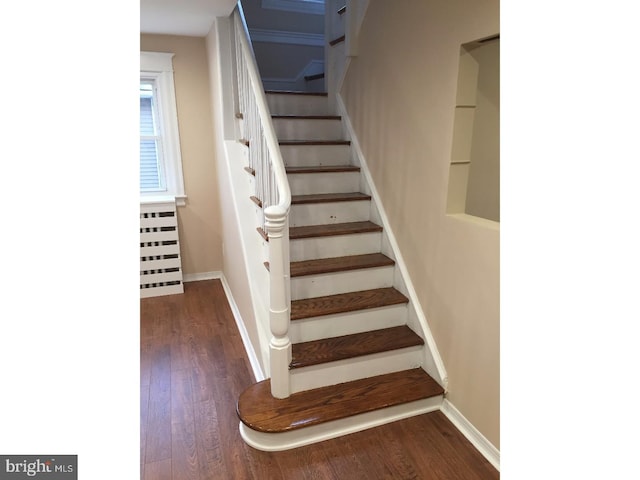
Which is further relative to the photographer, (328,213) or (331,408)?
(328,213)

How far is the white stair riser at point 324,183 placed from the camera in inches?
121

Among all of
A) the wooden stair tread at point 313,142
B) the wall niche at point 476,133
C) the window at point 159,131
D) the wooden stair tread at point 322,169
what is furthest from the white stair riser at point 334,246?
the window at point 159,131

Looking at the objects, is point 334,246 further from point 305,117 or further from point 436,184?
point 305,117

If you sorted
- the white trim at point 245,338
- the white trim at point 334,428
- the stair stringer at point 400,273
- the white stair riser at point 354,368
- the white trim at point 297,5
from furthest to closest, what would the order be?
the white trim at point 297,5 < the white trim at point 245,338 < the stair stringer at point 400,273 < the white stair riser at point 354,368 < the white trim at point 334,428

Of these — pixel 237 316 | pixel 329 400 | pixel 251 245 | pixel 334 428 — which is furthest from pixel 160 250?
pixel 334 428

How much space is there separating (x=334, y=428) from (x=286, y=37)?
4.27 metres

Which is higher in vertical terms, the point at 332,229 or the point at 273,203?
the point at 273,203

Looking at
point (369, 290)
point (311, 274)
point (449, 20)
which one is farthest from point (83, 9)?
point (369, 290)

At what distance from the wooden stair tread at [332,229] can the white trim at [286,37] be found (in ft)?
9.42

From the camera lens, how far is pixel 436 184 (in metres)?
2.23

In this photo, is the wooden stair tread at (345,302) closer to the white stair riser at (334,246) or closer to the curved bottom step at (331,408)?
the white stair riser at (334,246)

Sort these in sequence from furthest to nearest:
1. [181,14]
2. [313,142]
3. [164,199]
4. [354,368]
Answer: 1. [164,199]
2. [313,142]
3. [181,14]
4. [354,368]

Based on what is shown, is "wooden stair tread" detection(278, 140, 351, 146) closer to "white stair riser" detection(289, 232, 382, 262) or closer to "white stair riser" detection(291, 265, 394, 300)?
"white stair riser" detection(289, 232, 382, 262)
